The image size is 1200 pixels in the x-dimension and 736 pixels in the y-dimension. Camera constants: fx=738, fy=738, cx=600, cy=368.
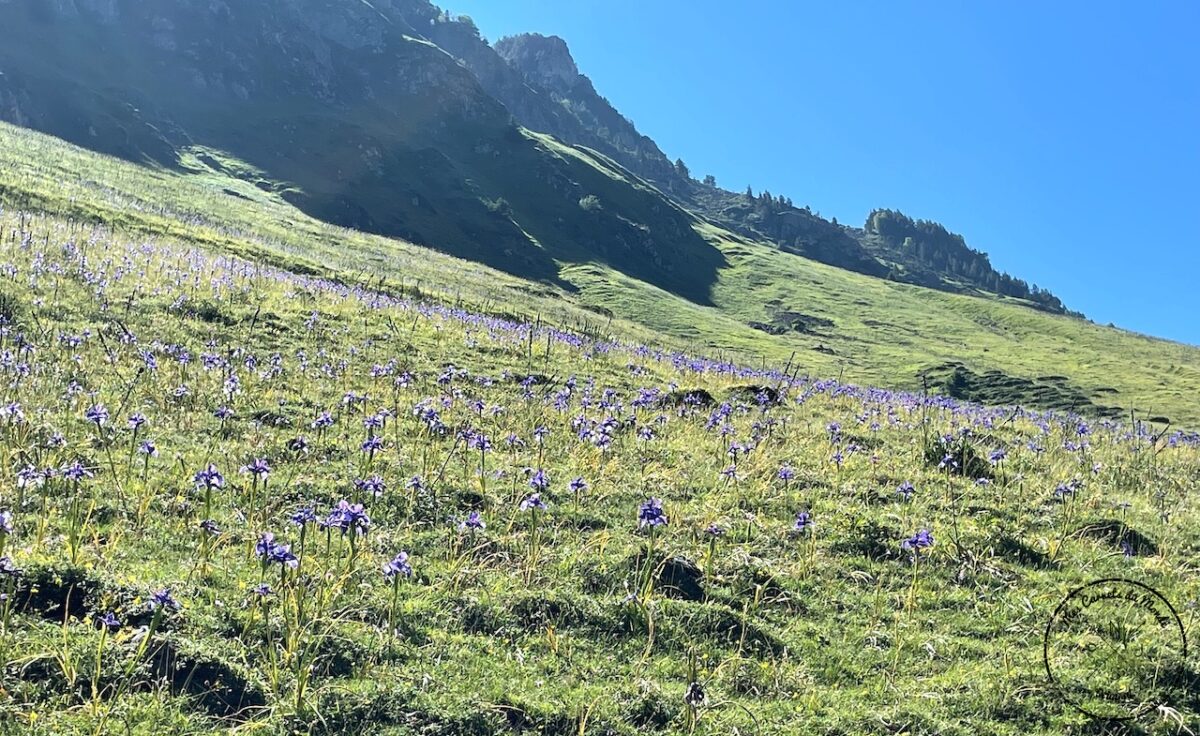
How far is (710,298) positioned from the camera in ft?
425

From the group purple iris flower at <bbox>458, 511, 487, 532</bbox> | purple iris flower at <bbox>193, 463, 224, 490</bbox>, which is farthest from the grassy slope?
purple iris flower at <bbox>193, 463, 224, 490</bbox>

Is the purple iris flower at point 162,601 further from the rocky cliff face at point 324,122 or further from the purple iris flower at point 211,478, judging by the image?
the rocky cliff face at point 324,122

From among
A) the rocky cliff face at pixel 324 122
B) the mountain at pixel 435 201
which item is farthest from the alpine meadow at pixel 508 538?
the rocky cliff face at pixel 324 122

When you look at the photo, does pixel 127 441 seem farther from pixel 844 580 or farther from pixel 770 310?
pixel 770 310

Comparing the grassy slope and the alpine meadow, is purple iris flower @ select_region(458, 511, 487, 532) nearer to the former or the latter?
the alpine meadow

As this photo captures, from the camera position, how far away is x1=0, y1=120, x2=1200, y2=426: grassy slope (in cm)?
4397

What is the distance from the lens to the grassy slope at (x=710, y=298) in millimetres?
43969

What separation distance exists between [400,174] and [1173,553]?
154m

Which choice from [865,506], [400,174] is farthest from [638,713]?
[400,174]

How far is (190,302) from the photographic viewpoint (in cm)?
1748

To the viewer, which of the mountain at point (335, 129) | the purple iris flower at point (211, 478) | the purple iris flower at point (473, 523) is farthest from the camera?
the mountain at point (335, 129)

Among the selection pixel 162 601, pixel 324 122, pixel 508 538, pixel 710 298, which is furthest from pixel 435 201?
pixel 162 601

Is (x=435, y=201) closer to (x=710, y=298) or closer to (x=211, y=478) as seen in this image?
(x=710, y=298)

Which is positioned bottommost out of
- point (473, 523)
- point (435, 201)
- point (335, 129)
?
point (473, 523)
